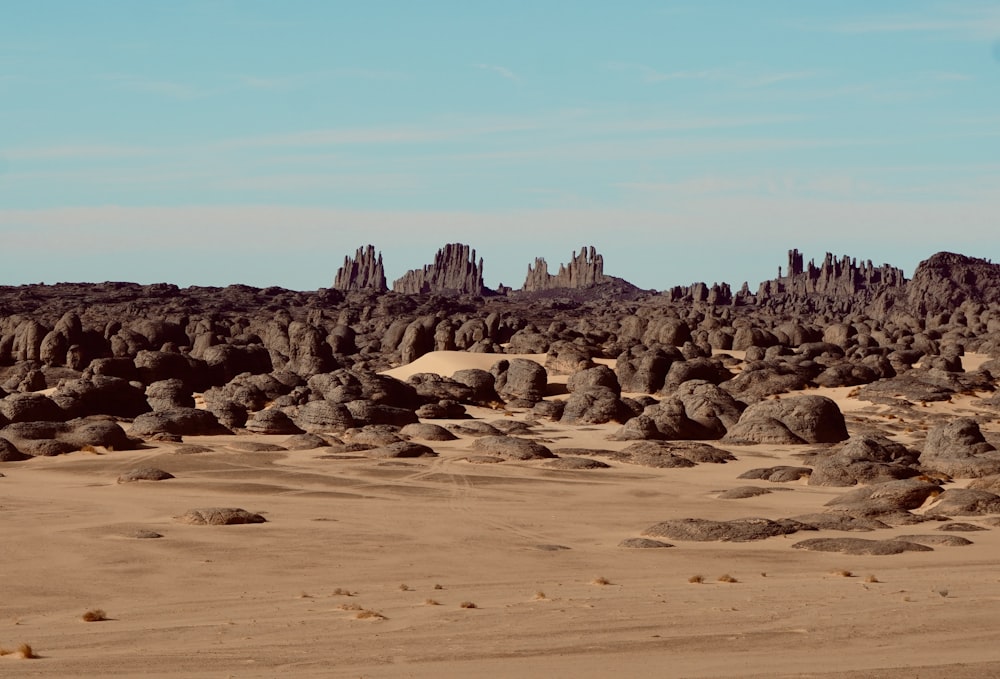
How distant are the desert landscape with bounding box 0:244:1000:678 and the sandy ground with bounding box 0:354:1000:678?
89mm

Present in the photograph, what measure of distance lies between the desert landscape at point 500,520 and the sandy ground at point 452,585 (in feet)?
0.29

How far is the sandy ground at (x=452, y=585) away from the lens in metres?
14.3

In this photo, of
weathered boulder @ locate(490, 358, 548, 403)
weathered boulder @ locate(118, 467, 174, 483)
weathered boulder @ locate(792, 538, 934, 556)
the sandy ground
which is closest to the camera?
the sandy ground

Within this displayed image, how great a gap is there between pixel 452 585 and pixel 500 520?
8277 mm

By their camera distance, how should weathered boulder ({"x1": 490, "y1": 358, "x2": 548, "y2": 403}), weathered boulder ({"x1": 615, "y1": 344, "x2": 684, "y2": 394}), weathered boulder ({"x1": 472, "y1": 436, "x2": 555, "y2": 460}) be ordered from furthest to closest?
weathered boulder ({"x1": 615, "y1": 344, "x2": 684, "y2": 394}) < weathered boulder ({"x1": 490, "y1": 358, "x2": 548, "y2": 403}) < weathered boulder ({"x1": 472, "y1": 436, "x2": 555, "y2": 460})

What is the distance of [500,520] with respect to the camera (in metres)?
28.8

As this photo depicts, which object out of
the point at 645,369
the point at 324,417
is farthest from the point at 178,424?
the point at 645,369

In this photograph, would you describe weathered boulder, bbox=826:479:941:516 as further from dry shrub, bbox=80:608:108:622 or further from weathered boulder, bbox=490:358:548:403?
weathered boulder, bbox=490:358:548:403

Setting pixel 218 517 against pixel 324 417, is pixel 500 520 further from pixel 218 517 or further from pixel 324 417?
pixel 324 417

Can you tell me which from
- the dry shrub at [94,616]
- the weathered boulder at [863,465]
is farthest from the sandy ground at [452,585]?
the weathered boulder at [863,465]

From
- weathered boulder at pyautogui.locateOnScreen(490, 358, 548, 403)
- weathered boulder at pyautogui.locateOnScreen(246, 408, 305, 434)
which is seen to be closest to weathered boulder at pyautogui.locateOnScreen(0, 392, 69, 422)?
weathered boulder at pyautogui.locateOnScreen(246, 408, 305, 434)

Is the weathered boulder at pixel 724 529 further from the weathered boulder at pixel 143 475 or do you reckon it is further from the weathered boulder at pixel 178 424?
the weathered boulder at pixel 178 424

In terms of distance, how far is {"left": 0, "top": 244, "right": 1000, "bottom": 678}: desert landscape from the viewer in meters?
15.1

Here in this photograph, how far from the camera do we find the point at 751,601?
1812cm
